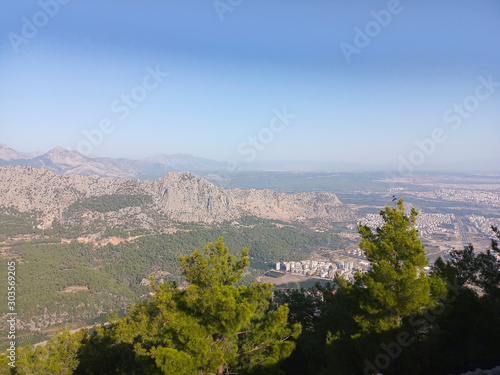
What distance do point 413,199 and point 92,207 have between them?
146984mm

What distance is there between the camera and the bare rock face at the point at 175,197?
104 metres

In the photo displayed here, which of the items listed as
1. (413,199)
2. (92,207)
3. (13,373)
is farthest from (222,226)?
(13,373)

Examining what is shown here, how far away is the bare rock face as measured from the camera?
104 meters

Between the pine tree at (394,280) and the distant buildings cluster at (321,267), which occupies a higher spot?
the pine tree at (394,280)

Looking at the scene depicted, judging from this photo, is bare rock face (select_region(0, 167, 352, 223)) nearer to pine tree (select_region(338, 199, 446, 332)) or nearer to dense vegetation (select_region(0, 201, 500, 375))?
dense vegetation (select_region(0, 201, 500, 375))

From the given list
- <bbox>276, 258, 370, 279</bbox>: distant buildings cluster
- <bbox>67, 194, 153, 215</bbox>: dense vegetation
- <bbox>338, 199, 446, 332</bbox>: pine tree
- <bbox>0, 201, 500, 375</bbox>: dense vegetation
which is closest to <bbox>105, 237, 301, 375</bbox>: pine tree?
<bbox>0, 201, 500, 375</bbox>: dense vegetation

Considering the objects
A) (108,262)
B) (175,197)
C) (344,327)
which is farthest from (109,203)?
(344,327)

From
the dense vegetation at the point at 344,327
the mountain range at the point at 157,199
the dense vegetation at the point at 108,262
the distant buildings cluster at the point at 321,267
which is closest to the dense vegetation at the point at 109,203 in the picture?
the mountain range at the point at 157,199

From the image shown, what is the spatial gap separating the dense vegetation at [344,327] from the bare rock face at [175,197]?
113m

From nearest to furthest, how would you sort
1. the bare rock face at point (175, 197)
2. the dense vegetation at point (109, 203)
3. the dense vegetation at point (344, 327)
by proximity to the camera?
the dense vegetation at point (344, 327) < the bare rock face at point (175, 197) < the dense vegetation at point (109, 203)

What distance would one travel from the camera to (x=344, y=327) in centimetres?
1330

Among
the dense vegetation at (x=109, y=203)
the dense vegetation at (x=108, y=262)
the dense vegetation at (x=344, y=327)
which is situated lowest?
the dense vegetation at (x=108, y=262)

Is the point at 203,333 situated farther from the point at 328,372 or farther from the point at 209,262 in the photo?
the point at 328,372

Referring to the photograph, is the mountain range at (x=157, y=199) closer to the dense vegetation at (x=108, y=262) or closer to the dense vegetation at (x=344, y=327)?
the dense vegetation at (x=108, y=262)
